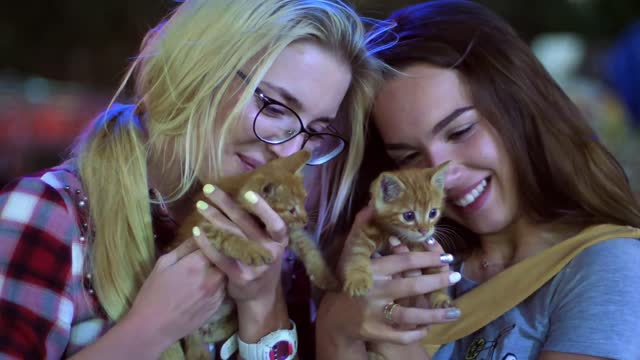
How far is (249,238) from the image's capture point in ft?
4.51

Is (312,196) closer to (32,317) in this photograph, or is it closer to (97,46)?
(32,317)

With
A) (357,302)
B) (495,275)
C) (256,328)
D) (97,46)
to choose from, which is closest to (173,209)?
(256,328)

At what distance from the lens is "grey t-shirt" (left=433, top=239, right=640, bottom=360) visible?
130cm

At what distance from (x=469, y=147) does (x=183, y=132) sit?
672mm

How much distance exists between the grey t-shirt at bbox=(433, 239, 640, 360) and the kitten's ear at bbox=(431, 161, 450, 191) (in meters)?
0.28

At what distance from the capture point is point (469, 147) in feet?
5.09

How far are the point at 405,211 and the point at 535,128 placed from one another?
0.38 m

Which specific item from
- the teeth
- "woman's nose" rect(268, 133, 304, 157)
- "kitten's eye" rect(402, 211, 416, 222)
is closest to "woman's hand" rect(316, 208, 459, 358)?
"kitten's eye" rect(402, 211, 416, 222)

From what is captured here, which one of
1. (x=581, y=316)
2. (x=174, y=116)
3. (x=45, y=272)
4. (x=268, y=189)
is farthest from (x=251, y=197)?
(x=581, y=316)

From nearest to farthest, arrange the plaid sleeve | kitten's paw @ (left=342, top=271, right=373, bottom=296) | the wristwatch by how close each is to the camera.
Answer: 1. the plaid sleeve
2. kitten's paw @ (left=342, top=271, right=373, bottom=296)
3. the wristwatch

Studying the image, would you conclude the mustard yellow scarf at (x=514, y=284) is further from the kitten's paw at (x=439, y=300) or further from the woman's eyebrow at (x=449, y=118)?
the woman's eyebrow at (x=449, y=118)

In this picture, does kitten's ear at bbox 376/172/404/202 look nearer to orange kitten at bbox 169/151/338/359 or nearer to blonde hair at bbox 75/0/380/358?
orange kitten at bbox 169/151/338/359

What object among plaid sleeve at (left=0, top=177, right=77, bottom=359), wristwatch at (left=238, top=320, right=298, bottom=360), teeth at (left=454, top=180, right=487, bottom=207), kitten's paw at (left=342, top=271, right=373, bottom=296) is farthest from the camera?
teeth at (left=454, top=180, right=487, bottom=207)

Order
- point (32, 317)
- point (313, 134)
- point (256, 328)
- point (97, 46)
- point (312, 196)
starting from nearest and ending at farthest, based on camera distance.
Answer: point (32, 317) → point (256, 328) → point (313, 134) → point (312, 196) → point (97, 46)
